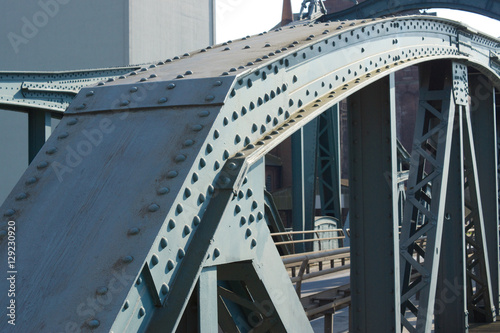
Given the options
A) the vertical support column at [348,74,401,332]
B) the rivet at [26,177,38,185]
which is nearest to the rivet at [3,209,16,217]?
the rivet at [26,177,38,185]

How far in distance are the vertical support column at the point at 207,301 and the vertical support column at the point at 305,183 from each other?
16.4 meters

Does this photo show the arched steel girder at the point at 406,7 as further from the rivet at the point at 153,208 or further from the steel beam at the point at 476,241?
the rivet at the point at 153,208

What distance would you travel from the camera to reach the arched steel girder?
793 inches

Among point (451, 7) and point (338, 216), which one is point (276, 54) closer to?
point (451, 7)

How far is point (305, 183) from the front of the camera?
70.5ft

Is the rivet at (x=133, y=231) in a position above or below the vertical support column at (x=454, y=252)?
above

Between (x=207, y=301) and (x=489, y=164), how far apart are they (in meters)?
8.15

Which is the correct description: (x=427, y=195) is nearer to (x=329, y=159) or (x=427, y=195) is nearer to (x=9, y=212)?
(x=9, y=212)

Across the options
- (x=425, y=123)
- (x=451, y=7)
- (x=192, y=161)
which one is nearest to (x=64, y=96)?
(x=425, y=123)

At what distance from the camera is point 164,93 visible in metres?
4.02

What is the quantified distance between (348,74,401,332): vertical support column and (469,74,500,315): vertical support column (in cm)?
455

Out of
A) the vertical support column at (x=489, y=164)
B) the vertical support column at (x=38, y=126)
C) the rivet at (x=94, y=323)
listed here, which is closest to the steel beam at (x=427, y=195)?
the vertical support column at (x=489, y=164)

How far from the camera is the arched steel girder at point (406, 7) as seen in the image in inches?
793

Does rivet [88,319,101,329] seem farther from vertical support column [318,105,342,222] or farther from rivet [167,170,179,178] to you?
vertical support column [318,105,342,222]
